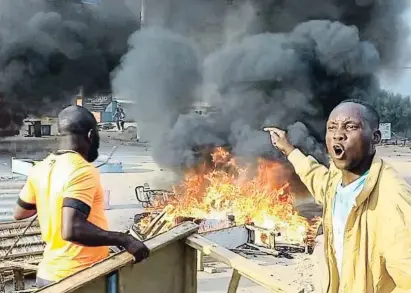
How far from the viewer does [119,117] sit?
20672 mm

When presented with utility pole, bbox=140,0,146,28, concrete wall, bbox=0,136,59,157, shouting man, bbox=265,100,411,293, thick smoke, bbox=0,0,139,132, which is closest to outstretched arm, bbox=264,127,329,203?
shouting man, bbox=265,100,411,293

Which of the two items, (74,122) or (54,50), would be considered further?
(54,50)

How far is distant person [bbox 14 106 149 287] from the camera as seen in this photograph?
1.85m

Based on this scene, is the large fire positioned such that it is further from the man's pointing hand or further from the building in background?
the building in background

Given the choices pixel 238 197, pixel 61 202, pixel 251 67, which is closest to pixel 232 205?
pixel 238 197

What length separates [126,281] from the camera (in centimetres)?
199

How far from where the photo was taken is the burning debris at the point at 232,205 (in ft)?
23.9

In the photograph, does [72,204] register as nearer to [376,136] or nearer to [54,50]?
[376,136]

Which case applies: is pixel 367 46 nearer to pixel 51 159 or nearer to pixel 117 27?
pixel 117 27

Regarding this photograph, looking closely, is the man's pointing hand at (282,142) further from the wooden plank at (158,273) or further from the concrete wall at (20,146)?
the concrete wall at (20,146)

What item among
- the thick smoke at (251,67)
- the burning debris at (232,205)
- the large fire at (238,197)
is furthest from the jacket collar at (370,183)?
the thick smoke at (251,67)

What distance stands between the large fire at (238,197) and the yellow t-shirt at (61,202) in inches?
194

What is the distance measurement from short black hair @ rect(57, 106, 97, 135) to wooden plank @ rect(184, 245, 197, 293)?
663 mm

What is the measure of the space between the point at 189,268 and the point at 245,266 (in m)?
0.33
